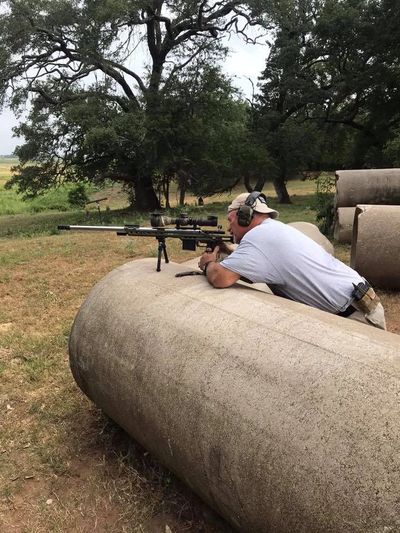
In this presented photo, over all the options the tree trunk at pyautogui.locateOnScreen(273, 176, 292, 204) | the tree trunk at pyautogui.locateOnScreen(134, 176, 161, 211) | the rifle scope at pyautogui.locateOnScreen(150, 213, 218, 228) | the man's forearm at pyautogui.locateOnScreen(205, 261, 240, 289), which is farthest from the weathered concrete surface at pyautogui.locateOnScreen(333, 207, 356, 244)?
the tree trunk at pyautogui.locateOnScreen(273, 176, 292, 204)

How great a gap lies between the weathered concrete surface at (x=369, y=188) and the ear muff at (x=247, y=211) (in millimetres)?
10035

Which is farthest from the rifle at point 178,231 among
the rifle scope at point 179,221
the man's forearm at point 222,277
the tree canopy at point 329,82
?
the tree canopy at point 329,82

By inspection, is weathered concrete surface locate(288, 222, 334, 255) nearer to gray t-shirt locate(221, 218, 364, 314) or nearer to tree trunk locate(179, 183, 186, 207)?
gray t-shirt locate(221, 218, 364, 314)

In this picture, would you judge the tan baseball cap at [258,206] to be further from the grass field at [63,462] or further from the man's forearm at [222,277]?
the grass field at [63,462]

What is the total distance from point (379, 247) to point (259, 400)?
6.35 meters

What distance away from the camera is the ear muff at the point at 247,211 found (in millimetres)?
3779

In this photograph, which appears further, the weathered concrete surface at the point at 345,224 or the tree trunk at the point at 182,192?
the tree trunk at the point at 182,192

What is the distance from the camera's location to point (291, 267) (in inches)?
137

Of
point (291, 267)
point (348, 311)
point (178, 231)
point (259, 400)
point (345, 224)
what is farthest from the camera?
point (345, 224)

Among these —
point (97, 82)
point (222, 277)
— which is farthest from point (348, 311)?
point (97, 82)

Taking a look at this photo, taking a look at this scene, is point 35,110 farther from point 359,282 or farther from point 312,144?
point 359,282

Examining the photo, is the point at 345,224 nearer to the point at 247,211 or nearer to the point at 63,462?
the point at 247,211

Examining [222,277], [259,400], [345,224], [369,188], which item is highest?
[222,277]

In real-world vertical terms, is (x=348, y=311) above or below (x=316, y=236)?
above
